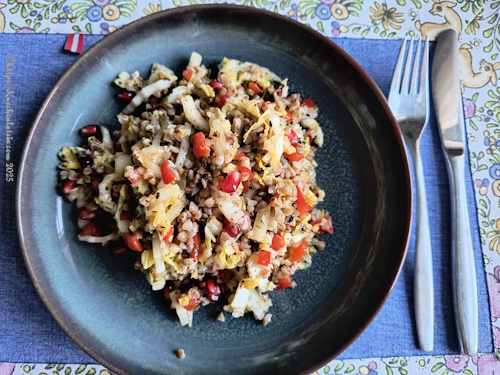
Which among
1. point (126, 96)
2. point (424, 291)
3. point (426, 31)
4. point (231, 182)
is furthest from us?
point (426, 31)

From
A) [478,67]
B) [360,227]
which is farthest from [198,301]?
[478,67]

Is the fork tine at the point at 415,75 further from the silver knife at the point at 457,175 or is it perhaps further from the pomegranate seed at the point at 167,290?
the pomegranate seed at the point at 167,290

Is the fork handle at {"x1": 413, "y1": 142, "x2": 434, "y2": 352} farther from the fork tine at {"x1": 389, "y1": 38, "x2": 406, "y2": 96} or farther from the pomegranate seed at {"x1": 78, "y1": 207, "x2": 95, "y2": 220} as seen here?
the pomegranate seed at {"x1": 78, "y1": 207, "x2": 95, "y2": 220}

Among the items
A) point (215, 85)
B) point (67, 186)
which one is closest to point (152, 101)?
point (215, 85)

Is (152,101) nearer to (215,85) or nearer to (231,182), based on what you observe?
(215,85)

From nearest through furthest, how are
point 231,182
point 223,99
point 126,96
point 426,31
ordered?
point 231,182 < point 223,99 < point 126,96 < point 426,31

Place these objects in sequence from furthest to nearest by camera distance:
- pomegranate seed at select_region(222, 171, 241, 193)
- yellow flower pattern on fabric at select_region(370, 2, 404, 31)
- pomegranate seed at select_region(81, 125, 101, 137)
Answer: yellow flower pattern on fabric at select_region(370, 2, 404, 31) → pomegranate seed at select_region(81, 125, 101, 137) → pomegranate seed at select_region(222, 171, 241, 193)

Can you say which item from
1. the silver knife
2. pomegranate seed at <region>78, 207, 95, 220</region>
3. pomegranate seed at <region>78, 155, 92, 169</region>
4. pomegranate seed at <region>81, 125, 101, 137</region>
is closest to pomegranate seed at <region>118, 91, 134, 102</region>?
pomegranate seed at <region>81, 125, 101, 137</region>
